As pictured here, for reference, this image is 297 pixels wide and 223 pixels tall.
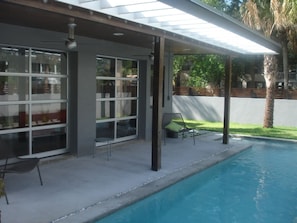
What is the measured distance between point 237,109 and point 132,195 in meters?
14.3

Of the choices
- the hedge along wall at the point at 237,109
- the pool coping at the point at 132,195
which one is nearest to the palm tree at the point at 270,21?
the hedge along wall at the point at 237,109

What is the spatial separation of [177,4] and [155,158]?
3.82 m

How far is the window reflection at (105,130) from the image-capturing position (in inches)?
430

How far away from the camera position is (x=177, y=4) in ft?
18.6

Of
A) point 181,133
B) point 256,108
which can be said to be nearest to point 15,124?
point 181,133

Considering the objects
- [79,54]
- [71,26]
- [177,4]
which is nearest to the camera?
[177,4]

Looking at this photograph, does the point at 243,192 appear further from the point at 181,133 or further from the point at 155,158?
the point at 181,133

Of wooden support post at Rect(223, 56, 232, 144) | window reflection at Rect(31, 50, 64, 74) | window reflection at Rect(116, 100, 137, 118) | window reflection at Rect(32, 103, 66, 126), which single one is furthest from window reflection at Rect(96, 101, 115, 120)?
wooden support post at Rect(223, 56, 232, 144)

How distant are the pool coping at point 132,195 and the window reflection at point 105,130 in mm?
3090

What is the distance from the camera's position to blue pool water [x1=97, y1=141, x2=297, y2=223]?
240 inches

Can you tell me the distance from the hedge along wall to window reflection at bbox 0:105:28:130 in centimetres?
1350

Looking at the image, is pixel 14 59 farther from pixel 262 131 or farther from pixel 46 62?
pixel 262 131

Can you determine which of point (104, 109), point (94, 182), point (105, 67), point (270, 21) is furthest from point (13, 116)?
point (270, 21)

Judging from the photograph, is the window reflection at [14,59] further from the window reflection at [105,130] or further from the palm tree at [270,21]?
the palm tree at [270,21]
